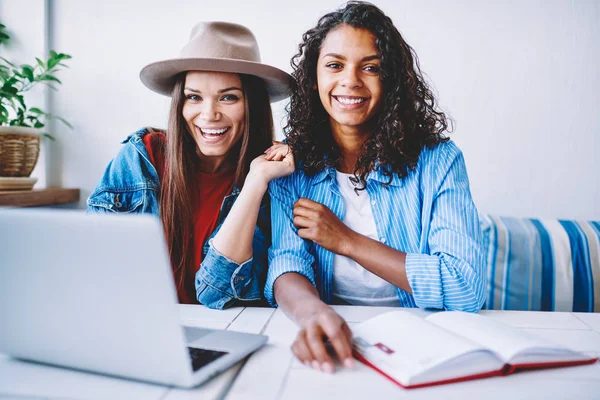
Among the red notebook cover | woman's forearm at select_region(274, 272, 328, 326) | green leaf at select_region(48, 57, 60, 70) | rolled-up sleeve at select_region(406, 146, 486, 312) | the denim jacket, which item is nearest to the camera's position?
the red notebook cover

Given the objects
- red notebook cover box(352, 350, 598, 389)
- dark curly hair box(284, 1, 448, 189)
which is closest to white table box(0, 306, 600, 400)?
red notebook cover box(352, 350, 598, 389)

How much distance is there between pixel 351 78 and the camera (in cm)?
117

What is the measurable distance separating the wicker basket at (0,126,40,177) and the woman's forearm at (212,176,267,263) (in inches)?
42.8

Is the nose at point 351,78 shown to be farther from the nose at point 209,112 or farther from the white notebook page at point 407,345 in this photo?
the white notebook page at point 407,345

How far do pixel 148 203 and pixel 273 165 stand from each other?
39 cm

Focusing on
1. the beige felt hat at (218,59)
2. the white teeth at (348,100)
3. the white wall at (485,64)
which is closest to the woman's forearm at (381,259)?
the white teeth at (348,100)

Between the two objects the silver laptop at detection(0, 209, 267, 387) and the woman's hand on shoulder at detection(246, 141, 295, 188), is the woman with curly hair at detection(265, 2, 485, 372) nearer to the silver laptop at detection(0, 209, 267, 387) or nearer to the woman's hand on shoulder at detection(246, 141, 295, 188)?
the woman's hand on shoulder at detection(246, 141, 295, 188)

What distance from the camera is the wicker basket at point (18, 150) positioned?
1729 mm

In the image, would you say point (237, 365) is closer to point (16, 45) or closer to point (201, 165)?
point (201, 165)

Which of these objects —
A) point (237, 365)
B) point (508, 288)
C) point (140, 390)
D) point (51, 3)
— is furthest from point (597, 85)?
point (51, 3)

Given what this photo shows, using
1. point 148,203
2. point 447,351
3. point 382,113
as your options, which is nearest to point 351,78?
point 382,113

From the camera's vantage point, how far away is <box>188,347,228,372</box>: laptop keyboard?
2.02 feet

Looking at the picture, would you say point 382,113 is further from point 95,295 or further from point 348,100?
point 95,295

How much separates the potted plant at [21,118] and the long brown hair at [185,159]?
2.50 ft
